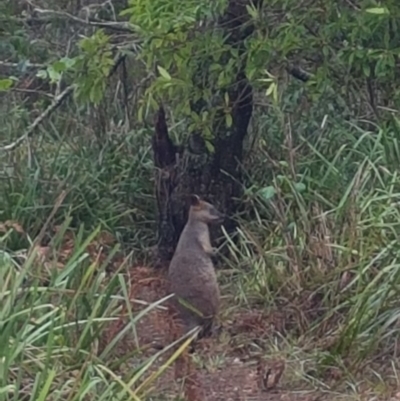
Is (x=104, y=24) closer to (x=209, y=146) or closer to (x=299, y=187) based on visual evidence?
(x=209, y=146)

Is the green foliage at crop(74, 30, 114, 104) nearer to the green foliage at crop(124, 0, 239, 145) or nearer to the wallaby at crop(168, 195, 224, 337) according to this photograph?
the green foliage at crop(124, 0, 239, 145)

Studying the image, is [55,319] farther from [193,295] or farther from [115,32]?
[115,32]

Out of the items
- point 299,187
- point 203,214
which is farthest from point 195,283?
point 299,187

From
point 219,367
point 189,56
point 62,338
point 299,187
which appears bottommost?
point 219,367

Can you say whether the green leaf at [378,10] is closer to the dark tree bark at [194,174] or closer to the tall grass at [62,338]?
the tall grass at [62,338]

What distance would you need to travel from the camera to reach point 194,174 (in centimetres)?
849

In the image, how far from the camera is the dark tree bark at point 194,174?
8.45m

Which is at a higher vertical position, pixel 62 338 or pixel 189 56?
pixel 189 56

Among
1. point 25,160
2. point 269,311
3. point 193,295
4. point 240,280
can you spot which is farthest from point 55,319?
point 25,160

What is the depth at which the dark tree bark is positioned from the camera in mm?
8453

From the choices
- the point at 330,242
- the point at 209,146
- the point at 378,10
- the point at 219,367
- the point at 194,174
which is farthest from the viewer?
the point at 194,174

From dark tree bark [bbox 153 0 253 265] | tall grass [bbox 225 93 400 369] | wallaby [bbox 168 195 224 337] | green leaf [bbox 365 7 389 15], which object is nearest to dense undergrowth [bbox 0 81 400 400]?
tall grass [bbox 225 93 400 369]

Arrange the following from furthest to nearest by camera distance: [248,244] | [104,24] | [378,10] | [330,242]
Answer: [248,244]
[104,24]
[330,242]
[378,10]

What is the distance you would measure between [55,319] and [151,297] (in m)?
2.44
